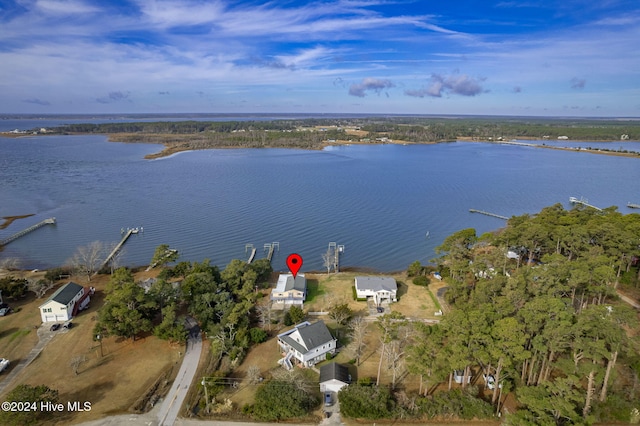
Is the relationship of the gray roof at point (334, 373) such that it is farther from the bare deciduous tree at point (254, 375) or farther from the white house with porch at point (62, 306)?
the white house with porch at point (62, 306)

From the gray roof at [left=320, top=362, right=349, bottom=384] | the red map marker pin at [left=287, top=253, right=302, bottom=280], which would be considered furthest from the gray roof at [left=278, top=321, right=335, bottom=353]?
the red map marker pin at [left=287, top=253, right=302, bottom=280]

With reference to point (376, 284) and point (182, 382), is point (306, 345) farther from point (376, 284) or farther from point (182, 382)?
point (376, 284)

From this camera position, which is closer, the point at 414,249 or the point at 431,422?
the point at 431,422

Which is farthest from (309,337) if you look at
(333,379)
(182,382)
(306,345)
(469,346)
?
(469,346)

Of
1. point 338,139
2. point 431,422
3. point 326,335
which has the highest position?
point 338,139

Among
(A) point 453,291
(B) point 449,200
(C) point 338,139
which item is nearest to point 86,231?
(A) point 453,291

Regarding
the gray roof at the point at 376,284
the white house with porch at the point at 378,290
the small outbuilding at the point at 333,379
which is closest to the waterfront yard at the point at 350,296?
the white house with porch at the point at 378,290

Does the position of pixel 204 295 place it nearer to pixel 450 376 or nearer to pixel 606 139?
pixel 450 376
